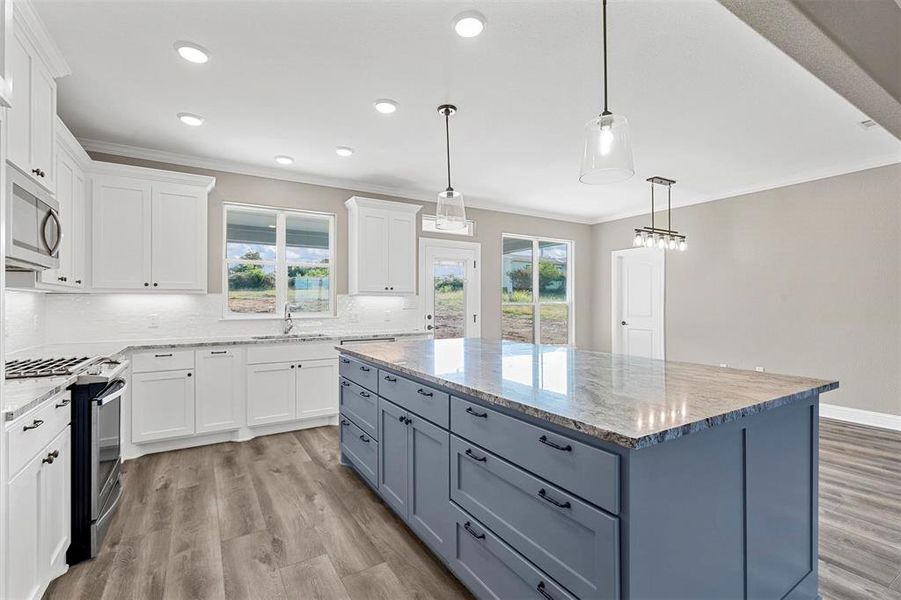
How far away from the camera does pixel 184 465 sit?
3.41 m

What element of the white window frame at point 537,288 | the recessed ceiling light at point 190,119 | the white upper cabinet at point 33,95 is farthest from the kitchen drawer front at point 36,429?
the white window frame at point 537,288

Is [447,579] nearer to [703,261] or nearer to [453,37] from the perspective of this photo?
[453,37]

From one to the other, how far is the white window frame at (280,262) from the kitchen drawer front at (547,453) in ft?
11.1

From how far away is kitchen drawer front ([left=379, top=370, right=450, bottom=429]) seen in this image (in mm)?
1990

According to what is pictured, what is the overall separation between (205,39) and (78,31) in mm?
633

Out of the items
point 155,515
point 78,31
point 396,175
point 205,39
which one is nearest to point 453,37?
point 205,39

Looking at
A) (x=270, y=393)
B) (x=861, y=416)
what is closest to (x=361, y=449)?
(x=270, y=393)

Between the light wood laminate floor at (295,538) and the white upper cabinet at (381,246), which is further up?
the white upper cabinet at (381,246)

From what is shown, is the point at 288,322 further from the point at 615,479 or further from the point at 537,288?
the point at 615,479

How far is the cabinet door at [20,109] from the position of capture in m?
2.00

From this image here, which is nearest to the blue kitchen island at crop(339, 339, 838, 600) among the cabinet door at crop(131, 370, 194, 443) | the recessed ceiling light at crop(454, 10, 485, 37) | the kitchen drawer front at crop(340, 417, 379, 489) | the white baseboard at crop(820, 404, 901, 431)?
the kitchen drawer front at crop(340, 417, 379, 489)

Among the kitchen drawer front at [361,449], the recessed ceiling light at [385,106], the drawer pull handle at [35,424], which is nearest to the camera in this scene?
the drawer pull handle at [35,424]

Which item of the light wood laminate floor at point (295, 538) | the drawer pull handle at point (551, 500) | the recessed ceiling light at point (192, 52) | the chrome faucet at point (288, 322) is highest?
the recessed ceiling light at point (192, 52)

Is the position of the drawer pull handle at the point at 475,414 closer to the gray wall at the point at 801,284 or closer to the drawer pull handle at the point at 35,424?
the drawer pull handle at the point at 35,424
